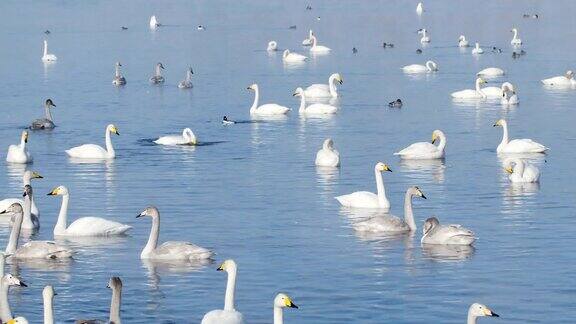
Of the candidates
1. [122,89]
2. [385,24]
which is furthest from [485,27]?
[122,89]

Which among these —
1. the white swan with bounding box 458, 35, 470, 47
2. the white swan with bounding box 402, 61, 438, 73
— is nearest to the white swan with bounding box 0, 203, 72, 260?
the white swan with bounding box 402, 61, 438, 73

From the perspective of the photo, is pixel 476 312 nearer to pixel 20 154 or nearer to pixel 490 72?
pixel 20 154

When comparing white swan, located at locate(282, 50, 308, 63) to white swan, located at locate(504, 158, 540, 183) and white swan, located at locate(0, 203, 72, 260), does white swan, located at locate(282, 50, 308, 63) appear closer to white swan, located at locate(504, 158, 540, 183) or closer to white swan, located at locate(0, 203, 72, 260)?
white swan, located at locate(504, 158, 540, 183)

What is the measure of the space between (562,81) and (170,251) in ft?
106

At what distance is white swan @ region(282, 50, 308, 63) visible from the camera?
6382 centimetres

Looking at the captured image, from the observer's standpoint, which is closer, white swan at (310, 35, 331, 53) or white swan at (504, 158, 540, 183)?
white swan at (504, 158, 540, 183)

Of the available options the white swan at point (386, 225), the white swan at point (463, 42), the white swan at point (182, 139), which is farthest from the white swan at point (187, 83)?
the white swan at point (386, 225)

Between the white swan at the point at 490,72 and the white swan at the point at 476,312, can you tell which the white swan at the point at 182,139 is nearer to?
the white swan at the point at 476,312

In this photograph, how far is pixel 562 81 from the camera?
5153cm

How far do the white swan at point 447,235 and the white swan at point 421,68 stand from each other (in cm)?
3413

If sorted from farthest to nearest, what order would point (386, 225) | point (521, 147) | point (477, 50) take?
point (477, 50) < point (521, 147) < point (386, 225)

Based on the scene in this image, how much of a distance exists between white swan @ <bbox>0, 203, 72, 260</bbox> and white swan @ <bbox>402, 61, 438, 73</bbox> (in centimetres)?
3623

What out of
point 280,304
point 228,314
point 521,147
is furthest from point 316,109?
point 280,304

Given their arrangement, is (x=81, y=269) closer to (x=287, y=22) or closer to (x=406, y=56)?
(x=406, y=56)
